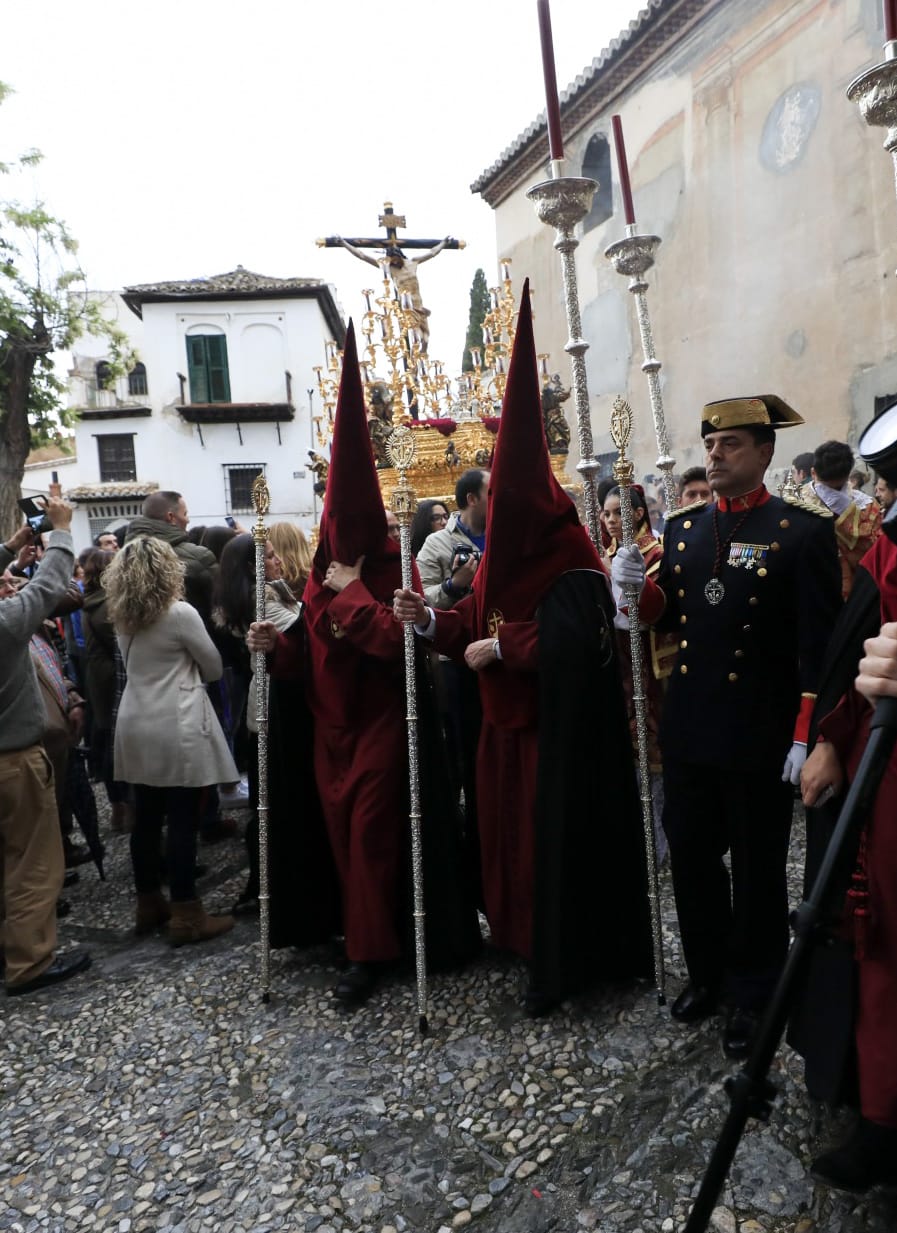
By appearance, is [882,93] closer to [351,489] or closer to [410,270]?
[351,489]

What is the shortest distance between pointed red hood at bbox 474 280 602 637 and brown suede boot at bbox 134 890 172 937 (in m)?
2.29

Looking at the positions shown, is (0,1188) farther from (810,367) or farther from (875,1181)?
(810,367)

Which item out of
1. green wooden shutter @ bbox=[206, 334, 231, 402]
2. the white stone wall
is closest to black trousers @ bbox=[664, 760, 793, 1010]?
the white stone wall

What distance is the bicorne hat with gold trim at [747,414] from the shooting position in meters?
2.71

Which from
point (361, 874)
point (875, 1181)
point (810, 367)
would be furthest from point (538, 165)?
point (875, 1181)

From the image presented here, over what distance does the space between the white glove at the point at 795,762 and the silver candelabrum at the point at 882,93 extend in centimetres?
158

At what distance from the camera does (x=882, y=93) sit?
2.24m

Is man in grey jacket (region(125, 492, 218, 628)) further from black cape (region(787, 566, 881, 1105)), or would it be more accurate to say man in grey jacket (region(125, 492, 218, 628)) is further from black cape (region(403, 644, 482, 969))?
black cape (region(787, 566, 881, 1105))

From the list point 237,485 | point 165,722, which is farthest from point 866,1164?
point 237,485

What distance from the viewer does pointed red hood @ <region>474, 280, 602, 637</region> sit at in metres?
3.00

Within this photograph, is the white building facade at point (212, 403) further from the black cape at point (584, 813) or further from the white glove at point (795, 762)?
the white glove at point (795, 762)

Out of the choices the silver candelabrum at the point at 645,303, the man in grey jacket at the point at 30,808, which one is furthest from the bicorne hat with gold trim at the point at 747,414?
the man in grey jacket at the point at 30,808

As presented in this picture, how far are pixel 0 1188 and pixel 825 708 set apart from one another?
2.85 m

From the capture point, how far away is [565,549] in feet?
10.6
